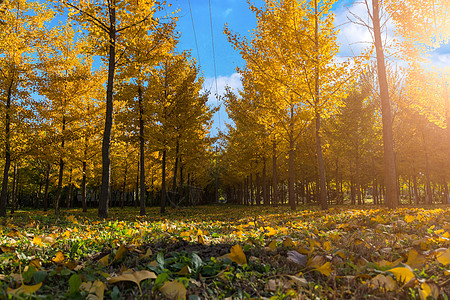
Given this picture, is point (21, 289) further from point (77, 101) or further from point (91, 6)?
point (77, 101)

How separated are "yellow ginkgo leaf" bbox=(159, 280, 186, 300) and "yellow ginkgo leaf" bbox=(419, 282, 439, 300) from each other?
44.4 inches

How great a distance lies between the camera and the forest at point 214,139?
1647 mm

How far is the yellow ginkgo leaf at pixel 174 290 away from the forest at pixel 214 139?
11 mm

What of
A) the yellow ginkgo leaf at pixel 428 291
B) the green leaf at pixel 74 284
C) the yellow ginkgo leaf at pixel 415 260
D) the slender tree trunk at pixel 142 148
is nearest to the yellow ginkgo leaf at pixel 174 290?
the green leaf at pixel 74 284

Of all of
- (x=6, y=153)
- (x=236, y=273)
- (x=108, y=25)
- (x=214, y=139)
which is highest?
(x=108, y=25)

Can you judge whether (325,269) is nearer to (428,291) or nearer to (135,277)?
(428,291)

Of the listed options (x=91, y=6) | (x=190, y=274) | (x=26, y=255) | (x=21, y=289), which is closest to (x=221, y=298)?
(x=190, y=274)

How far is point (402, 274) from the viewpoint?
4.82 ft

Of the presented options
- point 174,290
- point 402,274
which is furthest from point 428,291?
point 174,290

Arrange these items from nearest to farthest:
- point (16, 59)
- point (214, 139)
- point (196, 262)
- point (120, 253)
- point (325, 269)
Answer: point (325, 269)
point (196, 262)
point (120, 253)
point (16, 59)
point (214, 139)

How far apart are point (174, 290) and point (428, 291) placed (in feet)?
4.02

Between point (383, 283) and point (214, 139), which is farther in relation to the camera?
point (214, 139)

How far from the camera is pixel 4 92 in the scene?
41.0ft

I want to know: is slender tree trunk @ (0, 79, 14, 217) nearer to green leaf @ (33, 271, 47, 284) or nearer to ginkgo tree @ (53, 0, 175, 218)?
ginkgo tree @ (53, 0, 175, 218)
